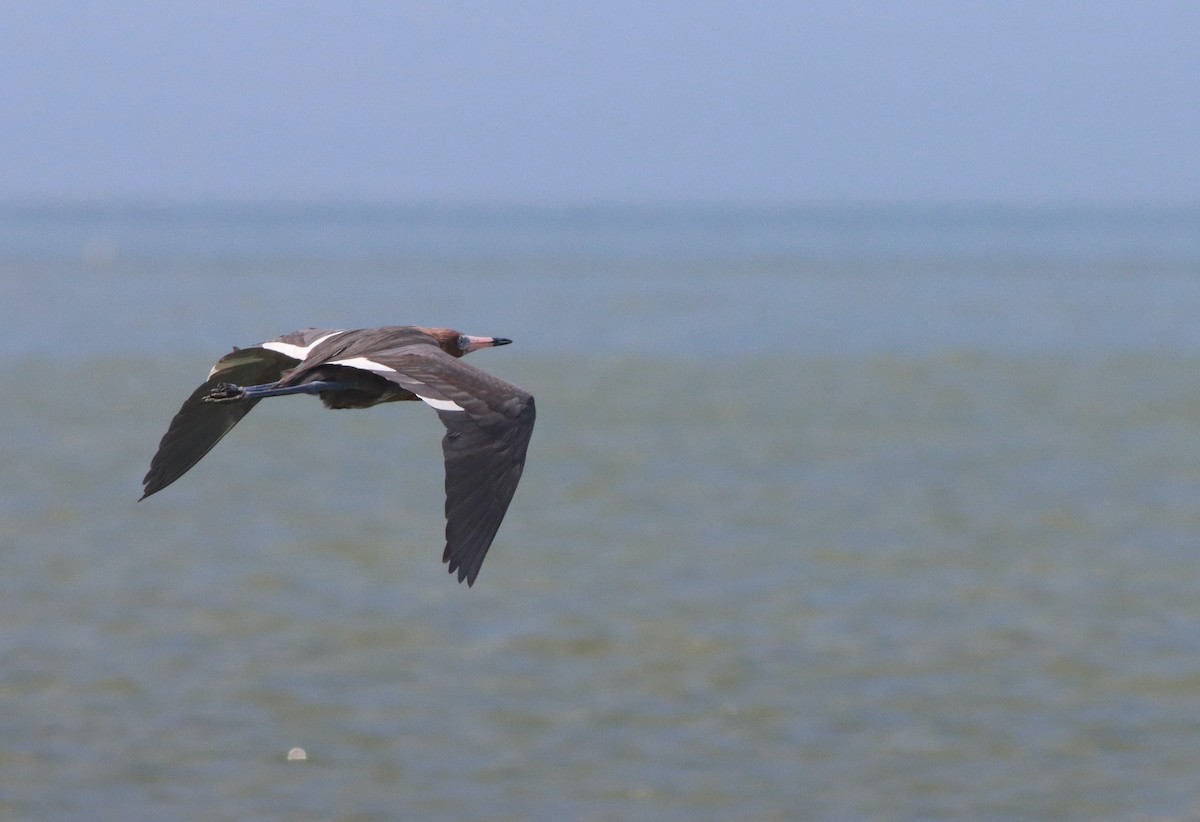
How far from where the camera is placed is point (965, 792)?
1449 centimetres

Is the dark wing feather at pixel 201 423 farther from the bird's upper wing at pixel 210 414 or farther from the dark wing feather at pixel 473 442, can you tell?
the dark wing feather at pixel 473 442

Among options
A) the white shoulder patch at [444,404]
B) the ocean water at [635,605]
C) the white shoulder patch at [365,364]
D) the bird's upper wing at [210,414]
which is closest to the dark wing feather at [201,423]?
the bird's upper wing at [210,414]

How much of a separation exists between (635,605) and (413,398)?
33.5 feet

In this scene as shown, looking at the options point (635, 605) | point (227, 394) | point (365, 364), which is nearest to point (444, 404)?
point (365, 364)

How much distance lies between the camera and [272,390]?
9367mm

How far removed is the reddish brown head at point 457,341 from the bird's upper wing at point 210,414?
2.18 ft

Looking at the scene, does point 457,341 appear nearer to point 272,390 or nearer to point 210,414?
point 210,414

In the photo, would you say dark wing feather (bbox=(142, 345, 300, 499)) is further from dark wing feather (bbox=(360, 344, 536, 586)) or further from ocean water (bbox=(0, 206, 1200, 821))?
ocean water (bbox=(0, 206, 1200, 821))

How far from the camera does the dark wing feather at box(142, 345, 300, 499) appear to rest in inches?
423

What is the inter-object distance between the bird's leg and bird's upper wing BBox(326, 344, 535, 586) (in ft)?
0.94

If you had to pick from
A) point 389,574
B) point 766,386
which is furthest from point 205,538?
point 766,386

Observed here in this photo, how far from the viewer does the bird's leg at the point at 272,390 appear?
9422 millimetres

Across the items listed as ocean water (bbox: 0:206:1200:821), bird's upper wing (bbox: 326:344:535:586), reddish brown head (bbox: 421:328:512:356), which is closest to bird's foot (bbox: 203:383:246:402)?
bird's upper wing (bbox: 326:344:535:586)

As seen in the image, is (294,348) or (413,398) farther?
(294,348)
